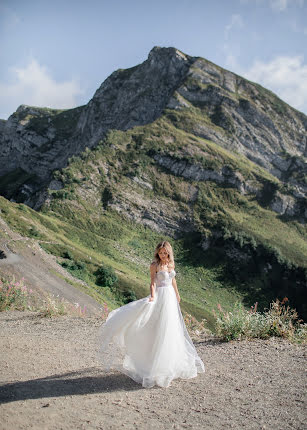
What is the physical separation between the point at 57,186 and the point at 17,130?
98.2 m

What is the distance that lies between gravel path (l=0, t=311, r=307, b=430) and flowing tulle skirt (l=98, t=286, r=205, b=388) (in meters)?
0.26

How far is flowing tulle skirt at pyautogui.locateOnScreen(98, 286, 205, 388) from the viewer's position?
6730 millimetres

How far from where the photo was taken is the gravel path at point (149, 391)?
198 inches

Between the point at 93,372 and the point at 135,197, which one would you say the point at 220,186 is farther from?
the point at 93,372

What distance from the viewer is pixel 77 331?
34.8 feet

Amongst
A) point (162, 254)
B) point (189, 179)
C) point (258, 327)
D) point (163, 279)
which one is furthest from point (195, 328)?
point (189, 179)

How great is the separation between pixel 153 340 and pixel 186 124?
97591 mm

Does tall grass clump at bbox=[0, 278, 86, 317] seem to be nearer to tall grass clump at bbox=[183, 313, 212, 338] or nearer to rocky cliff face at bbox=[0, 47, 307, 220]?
tall grass clump at bbox=[183, 313, 212, 338]

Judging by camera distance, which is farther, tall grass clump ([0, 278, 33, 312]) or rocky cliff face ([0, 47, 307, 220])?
rocky cliff face ([0, 47, 307, 220])

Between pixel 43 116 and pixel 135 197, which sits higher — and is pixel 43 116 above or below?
above

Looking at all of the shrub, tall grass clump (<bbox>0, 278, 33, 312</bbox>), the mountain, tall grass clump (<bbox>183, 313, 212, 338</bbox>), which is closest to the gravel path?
tall grass clump (<bbox>183, 313, 212, 338</bbox>)

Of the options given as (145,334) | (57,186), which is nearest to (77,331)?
(145,334)

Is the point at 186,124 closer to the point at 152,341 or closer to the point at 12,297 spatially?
the point at 12,297

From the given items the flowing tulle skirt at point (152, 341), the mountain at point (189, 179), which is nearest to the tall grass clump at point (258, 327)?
the flowing tulle skirt at point (152, 341)
